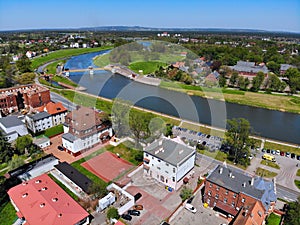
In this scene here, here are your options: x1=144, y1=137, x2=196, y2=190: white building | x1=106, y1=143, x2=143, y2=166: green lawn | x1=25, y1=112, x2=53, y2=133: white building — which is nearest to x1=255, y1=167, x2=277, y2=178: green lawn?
x1=144, y1=137, x2=196, y2=190: white building

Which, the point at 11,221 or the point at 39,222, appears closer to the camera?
the point at 39,222

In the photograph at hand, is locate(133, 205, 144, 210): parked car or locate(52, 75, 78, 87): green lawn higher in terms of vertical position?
locate(52, 75, 78, 87): green lawn

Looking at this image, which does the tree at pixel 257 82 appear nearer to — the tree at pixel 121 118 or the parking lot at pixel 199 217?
the tree at pixel 121 118

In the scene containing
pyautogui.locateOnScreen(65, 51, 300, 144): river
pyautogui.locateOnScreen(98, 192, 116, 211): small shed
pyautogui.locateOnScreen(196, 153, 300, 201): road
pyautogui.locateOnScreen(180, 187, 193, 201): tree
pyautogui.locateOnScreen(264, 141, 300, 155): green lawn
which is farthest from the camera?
pyautogui.locateOnScreen(65, 51, 300, 144): river

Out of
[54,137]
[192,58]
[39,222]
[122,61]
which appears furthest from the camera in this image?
[122,61]

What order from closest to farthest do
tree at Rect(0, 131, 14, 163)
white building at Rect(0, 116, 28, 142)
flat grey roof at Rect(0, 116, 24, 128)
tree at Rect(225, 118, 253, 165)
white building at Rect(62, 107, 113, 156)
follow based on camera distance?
tree at Rect(0, 131, 14, 163)
tree at Rect(225, 118, 253, 165)
white building at Rect(62, 107, 113, 156)
white building at Rect(0, 116, 28, 142)
flat grey roof at Rect(0, 116, 24, 128)

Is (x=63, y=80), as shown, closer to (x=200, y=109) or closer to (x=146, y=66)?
(x=146, y=66)

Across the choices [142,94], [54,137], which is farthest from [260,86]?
[54,137]

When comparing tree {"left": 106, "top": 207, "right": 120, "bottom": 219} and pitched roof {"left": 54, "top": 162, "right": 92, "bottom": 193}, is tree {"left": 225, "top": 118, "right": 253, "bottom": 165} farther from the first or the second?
pitched roof {"left": 54, "top": 162, "right": 92, "bottom": 193}

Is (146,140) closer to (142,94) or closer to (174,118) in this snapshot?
(174,118)
